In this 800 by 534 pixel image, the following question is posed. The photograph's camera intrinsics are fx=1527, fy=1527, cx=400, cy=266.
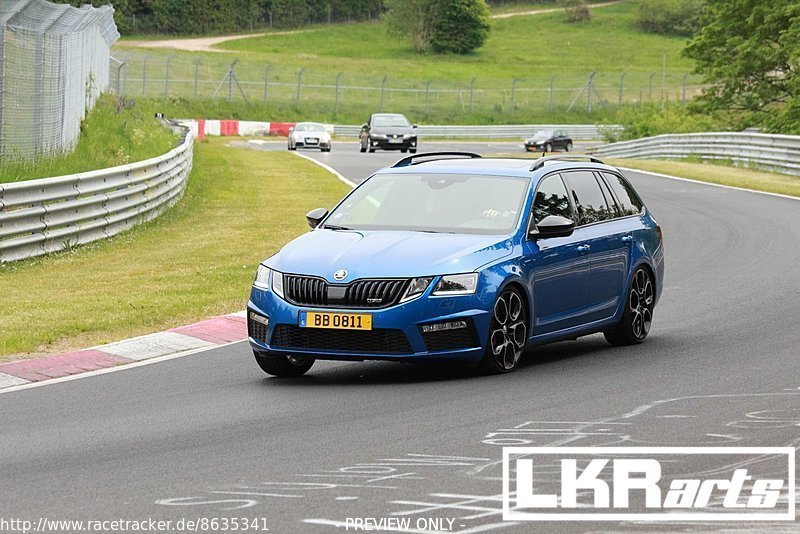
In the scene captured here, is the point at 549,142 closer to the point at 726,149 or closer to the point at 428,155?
the point at 726,149

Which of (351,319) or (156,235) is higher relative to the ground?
(351,319)

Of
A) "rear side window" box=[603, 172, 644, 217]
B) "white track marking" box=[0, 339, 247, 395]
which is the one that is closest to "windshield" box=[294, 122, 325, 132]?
"rear side window" box=[603, 172, 644, 217]

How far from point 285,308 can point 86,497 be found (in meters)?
3.54

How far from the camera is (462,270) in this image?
10.2 m

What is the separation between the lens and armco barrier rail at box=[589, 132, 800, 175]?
37406mm

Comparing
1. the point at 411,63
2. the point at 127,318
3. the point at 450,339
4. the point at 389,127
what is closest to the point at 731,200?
the point at 127,318

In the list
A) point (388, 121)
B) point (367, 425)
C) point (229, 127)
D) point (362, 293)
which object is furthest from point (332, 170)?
point (229, 127)

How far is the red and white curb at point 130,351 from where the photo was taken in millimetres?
10844

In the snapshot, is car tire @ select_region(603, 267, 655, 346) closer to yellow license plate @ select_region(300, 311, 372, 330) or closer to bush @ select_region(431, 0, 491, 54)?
yellow license plate @ select_region(300, 311, 372, 330)

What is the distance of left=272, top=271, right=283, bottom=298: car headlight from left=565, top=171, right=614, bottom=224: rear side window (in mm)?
2701

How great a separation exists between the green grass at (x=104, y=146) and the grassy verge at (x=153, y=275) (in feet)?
4.37

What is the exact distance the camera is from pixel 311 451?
7.89 m

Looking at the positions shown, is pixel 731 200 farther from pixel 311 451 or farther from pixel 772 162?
pixel 311 451

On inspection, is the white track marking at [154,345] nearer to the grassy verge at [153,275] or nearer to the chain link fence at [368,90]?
the grassy verge at [153,275]
